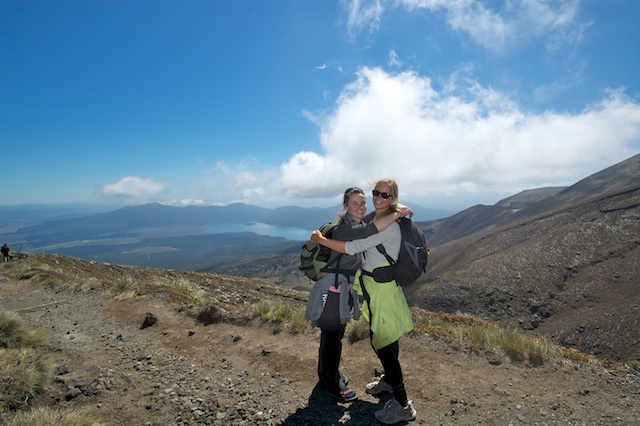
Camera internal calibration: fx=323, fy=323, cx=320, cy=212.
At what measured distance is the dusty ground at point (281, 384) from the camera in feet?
15.4

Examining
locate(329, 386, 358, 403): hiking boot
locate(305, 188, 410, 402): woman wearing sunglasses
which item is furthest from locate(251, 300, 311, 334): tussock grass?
locate(305, 188, 410, 402): woman wearing sunglasses

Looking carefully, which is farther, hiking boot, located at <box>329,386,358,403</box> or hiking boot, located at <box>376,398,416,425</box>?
hiking boot, located at <box>329,386,358,403</box>

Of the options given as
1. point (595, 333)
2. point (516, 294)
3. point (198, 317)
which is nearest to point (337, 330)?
point (198, 317)

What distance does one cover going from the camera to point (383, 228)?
4047 millimetres

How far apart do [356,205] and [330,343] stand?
6.79 feet

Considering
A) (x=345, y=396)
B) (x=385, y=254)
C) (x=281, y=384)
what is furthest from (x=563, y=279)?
(x=385, y=254)

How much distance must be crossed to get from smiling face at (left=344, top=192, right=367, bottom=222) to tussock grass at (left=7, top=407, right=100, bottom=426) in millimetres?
4247

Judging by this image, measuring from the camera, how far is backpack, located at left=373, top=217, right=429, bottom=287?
4.10 m

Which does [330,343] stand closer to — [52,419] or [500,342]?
[52,419]

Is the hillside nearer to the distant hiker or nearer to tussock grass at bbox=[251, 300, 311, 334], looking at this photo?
tussock grass at bbox=[251, 300, 311, 334]

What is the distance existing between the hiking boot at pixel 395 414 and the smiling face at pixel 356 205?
260 cm

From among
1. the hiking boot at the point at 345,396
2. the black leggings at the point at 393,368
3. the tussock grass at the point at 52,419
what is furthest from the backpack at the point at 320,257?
the tussock grass at the point at 52,419

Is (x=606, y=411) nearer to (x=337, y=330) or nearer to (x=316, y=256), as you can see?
(x=337, y=330)

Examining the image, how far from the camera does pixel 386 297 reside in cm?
431
